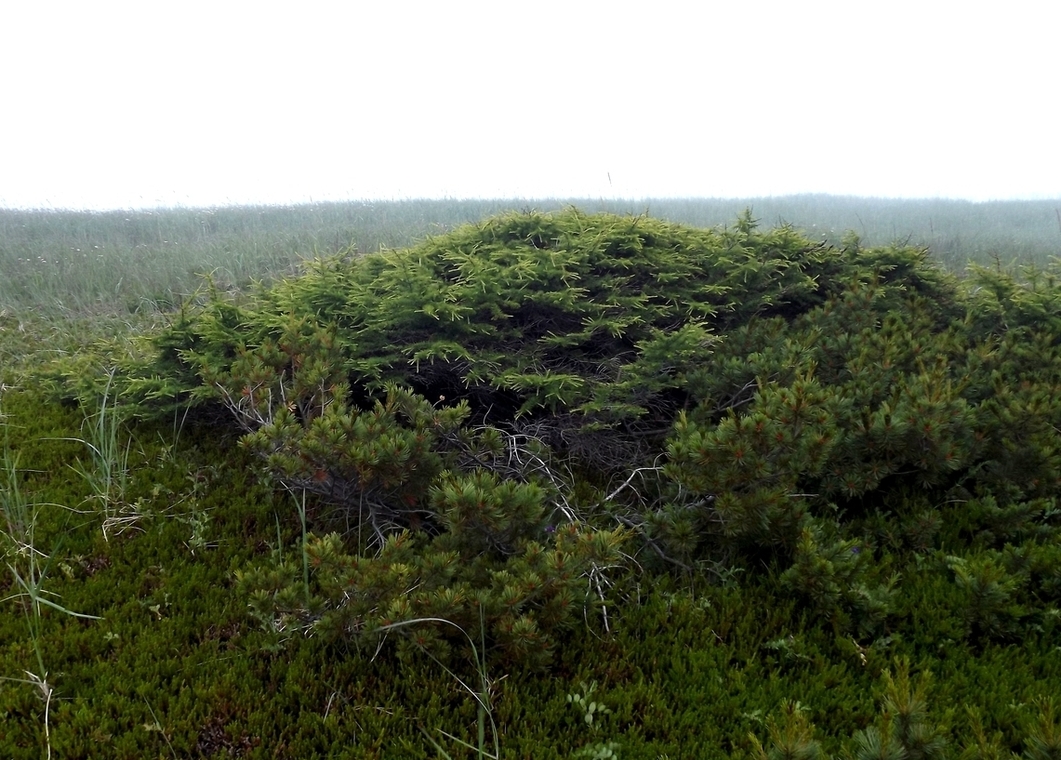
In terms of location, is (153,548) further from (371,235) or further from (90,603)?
(371,235)

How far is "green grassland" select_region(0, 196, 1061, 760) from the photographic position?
2.85 m

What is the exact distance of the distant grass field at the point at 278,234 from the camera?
31.3 feet

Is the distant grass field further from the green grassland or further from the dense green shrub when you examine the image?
the green grassland

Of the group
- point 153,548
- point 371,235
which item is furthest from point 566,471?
point 371,235

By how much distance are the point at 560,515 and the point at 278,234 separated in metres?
10.3

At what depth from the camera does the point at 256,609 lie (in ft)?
10.2

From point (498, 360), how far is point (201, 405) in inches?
91.5

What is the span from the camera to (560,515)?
411cm

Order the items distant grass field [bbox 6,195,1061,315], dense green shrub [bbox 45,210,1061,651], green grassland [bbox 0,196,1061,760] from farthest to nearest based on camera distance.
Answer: distant grass field [bbox 6,195,1061,315]
dense green shrub [bbox 45,210,1061,651]
green grassland [bbox 0,196,1061,760]

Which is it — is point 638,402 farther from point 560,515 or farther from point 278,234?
point 278,234

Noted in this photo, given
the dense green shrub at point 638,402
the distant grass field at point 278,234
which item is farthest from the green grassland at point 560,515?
the distant grass field at point 278,234

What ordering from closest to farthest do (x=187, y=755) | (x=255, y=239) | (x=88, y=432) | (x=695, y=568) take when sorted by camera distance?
(x=187, y=755)
(x=695, y=568)
(x=88, y=432)
(x=255, y=239)

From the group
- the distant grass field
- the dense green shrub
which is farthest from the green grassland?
the distant grass field

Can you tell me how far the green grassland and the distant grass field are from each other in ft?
9.66
